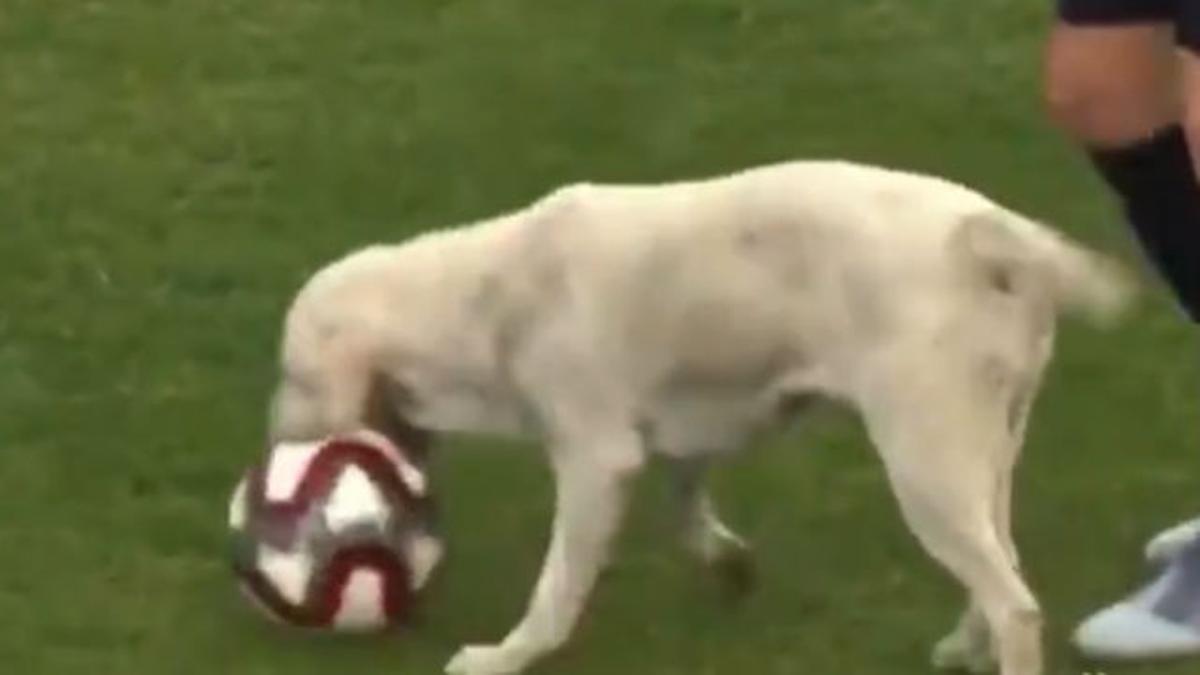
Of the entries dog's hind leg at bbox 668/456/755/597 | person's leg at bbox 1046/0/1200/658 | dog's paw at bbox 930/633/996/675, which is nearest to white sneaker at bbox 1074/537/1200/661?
person's leg at bbox 1046/0/1200/658

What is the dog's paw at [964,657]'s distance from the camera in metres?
4.20

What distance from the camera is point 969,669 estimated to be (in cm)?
421

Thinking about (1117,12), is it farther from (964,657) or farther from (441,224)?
(441,224)

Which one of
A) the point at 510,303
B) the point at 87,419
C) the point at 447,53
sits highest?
the point at 510,303

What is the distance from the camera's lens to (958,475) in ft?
12.9

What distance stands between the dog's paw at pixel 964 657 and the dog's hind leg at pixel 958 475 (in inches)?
7.3

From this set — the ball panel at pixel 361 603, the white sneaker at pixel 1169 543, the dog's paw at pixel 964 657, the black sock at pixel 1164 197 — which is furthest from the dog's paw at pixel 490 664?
the black sock at pixel 1164 197

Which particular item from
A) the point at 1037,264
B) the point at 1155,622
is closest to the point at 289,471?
the point at 1037,264

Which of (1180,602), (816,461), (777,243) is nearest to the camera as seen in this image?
(777,243)

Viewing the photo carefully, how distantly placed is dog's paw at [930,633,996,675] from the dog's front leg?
0.45m

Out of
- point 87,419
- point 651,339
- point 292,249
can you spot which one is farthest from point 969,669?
point 292,249

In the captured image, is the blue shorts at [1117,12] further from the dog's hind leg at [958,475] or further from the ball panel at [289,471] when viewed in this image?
the ball panel at [289,471]

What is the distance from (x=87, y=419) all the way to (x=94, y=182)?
137 cm

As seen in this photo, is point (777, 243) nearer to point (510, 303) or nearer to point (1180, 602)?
point (510, 303)
